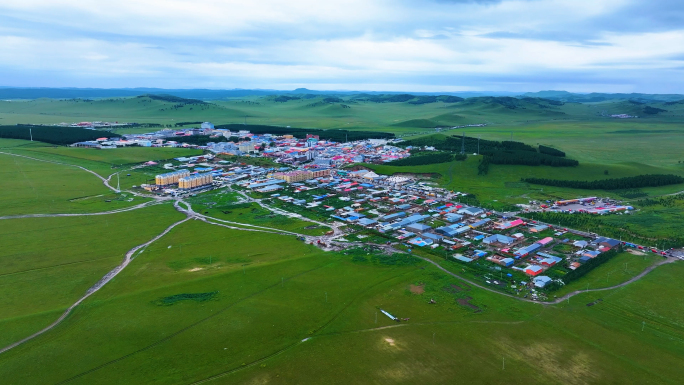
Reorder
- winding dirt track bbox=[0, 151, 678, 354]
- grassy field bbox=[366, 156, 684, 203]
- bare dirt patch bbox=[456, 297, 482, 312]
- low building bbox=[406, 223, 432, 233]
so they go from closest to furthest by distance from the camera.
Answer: winding dirt track bbox=[0, 151, 678, 354], bare dirt patch bbox=[456, 297, 482, 312], low building bbox=[406, 223, 432, 233], grassy field bbox=[366, 156, 684, 203]

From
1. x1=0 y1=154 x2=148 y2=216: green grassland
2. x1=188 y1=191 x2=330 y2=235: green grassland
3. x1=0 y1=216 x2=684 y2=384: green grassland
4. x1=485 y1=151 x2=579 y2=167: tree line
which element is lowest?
x1=0 y1=216 x2=684 y2=384: green grassland

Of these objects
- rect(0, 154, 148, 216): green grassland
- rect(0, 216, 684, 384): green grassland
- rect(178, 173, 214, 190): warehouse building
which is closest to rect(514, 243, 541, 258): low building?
rect(0, 216, 684, 384): green grassland

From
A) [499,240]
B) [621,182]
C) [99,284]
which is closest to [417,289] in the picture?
[499,240]

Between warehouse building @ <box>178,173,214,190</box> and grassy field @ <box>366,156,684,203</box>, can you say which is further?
warehouse building @ <box>178,173,214,190</box>

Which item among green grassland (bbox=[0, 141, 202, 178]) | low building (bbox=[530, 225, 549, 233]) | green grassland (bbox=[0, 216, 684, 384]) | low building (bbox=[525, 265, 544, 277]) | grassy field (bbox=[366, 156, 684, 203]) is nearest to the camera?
green grassland (bbox=[0, 216, 684, 384])

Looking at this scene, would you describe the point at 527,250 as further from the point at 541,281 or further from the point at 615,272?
the point at 615,272

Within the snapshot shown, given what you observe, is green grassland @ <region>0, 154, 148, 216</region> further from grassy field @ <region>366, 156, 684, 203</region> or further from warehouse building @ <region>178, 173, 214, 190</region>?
grassy field @ <region>366, 156, 684, 203</region>

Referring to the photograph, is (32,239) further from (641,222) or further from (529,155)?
(529,155)
